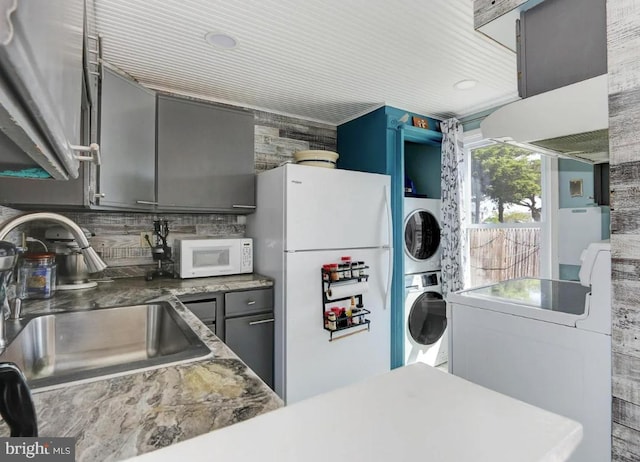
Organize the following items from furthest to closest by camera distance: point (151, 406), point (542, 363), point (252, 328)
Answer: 1. point (252, 328)
2. point (542, 363)
3. point (151, 406)

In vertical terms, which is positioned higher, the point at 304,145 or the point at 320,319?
the point at 304,145

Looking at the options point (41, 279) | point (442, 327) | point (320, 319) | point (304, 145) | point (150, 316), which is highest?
point (304, 145)

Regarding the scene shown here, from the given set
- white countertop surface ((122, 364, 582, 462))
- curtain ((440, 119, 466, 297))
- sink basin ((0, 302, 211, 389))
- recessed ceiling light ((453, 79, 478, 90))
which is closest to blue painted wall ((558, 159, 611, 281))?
curtain ((440, 119, 466, 297))

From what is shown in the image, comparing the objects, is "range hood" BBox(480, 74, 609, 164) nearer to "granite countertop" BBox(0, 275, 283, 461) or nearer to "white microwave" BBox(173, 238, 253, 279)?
"granite countertop" BBox(0, 275, 283, 461)

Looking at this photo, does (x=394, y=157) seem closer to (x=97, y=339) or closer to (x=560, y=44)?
(x=560, y=44)

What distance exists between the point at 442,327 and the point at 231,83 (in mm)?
2746

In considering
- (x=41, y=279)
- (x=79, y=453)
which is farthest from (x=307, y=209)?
(x=79, y=453)

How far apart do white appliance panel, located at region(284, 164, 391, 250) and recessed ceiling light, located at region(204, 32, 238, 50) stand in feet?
2.54

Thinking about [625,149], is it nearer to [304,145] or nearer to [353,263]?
[353,263]

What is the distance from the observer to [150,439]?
0.55 m

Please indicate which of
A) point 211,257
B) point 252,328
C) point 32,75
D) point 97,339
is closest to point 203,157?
point 211,257

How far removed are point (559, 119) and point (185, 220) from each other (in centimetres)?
250

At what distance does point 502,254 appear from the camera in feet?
9.37

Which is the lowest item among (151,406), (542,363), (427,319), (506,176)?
(427,319)
